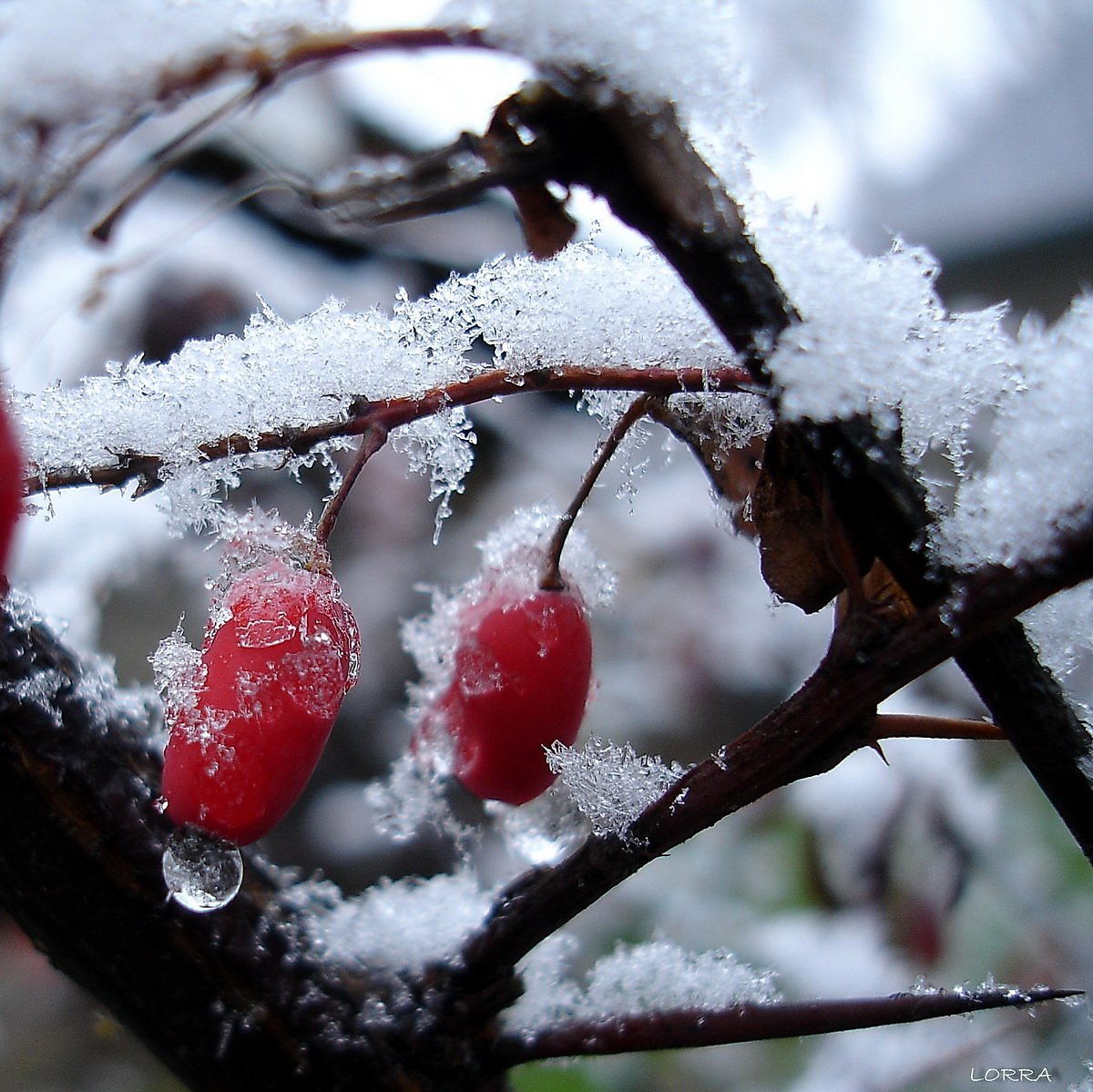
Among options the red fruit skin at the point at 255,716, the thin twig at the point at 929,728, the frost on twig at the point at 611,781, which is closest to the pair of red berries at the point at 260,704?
the red fruit skin at the point at 255,716

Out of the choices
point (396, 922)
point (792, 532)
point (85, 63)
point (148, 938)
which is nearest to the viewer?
point (85, 63)

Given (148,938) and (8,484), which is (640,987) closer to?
(148,938)

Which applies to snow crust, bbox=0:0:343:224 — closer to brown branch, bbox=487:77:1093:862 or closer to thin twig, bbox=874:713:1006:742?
brown branch, bbox=487:77:1093:862

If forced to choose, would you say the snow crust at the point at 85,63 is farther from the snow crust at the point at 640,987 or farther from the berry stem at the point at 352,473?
the snow crust at the point at 640,987

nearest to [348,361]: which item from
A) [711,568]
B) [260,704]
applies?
[260,704]

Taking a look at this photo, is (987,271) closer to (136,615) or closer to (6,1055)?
(136,615)

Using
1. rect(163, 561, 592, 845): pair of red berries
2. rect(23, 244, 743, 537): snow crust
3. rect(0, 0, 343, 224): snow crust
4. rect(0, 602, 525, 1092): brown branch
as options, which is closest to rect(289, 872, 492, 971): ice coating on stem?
rect(0, 602, 525, 1092): brown branch

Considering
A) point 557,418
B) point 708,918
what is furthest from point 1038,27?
point 708,918
